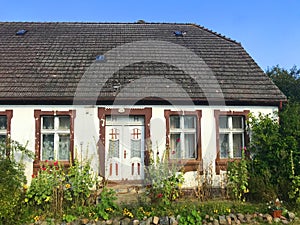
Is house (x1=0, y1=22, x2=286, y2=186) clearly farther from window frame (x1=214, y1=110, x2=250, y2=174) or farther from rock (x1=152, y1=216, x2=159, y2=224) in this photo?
rock (x1=152, y1=216, x2=159, y2=224)

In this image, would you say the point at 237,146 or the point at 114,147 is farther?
the point at 237,146

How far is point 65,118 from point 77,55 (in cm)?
300

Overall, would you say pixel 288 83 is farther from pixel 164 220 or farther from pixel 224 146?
pixel 164 220

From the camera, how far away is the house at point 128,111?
29.0 feet

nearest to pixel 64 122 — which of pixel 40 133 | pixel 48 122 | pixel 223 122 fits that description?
pixel 48 122

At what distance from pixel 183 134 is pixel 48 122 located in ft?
14.4

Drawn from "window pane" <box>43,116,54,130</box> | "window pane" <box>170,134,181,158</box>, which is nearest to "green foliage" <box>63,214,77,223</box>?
"window pane" <box>43,116,54,130</box>

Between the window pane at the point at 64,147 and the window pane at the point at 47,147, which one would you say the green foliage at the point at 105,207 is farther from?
the window pane at the point at 47,147

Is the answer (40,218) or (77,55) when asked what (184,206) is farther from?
(77,55)

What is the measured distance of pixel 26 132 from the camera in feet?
28.8

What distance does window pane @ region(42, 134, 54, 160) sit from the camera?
29.3 feet

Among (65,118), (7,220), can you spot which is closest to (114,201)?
(7,220)

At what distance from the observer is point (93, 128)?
8.98 metres

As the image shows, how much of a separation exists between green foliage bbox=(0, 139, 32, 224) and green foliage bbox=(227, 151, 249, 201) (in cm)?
537
